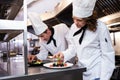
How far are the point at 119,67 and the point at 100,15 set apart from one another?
0.70 meters

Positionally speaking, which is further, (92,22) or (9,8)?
(9,8)

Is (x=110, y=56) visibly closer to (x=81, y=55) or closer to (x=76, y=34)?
(x=81, y=55)

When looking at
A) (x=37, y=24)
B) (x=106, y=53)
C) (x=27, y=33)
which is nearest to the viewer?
(x=27, y=33)

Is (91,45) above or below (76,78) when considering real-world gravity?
above

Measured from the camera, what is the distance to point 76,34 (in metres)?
1.67

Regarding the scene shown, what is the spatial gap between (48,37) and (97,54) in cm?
87

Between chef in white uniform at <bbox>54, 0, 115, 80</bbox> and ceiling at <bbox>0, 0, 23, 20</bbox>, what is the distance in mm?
481

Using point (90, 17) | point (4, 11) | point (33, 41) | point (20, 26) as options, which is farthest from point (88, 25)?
point (33, 41)

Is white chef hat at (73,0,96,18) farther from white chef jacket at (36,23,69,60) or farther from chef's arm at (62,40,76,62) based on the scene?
white chef jacket at (36,23,69,60)

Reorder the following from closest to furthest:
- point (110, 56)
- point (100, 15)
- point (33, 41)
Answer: point (110, 56)
point (100, 15)
point (33, 41)

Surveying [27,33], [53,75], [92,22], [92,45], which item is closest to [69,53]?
[92,45]

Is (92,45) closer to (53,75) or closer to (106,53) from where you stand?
(106,53)

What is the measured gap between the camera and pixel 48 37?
2.33 meters

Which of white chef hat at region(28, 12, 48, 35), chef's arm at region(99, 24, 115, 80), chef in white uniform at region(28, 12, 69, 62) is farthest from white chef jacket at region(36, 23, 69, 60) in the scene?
chef's arm at region(99, 24, 115, 80)
